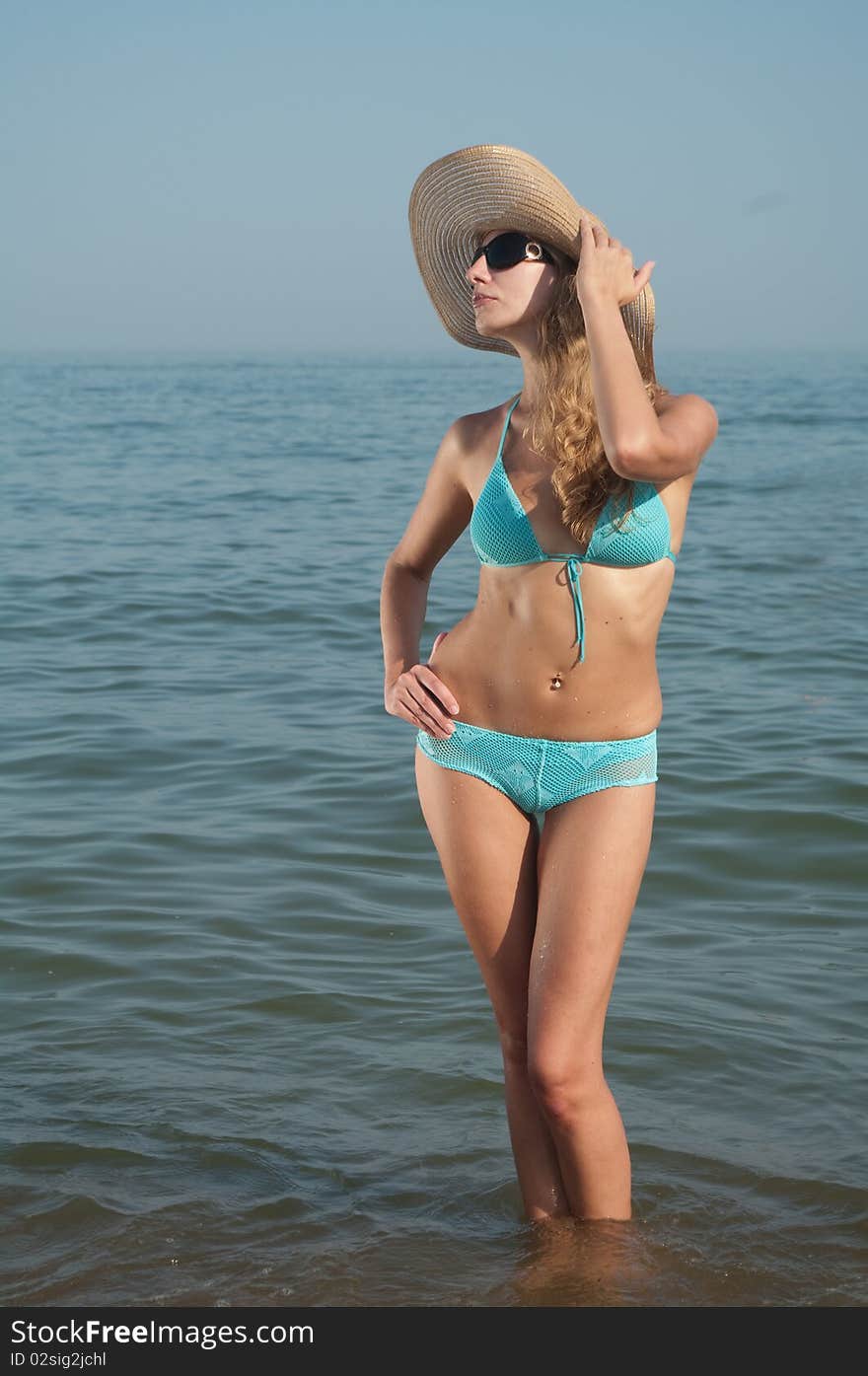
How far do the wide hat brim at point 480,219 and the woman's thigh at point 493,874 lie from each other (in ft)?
3.53

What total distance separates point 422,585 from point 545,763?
0.77 m

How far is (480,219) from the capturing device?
3826 mm

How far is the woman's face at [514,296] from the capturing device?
12.1ft

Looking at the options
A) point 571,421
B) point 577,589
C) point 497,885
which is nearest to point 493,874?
point 497,885

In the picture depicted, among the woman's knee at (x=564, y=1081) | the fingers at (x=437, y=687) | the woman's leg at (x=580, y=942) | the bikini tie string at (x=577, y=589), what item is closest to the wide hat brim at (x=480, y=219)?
the bikini tie string at (x=577, y=589)

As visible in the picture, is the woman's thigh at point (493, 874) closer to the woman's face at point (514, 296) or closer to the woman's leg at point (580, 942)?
the woman's leg at point (580, 942)

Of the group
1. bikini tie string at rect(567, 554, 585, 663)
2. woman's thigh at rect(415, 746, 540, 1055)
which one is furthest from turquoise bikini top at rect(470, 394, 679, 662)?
woman's thigh at rect(415, 746, 540, 1055)

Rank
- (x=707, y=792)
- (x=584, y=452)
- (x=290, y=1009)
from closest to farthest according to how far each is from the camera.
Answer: (x=584, y=452)
(x=290, y=1009)
(x=707, y=792)

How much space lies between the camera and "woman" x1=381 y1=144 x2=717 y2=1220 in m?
3.52

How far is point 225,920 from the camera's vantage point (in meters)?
6.32

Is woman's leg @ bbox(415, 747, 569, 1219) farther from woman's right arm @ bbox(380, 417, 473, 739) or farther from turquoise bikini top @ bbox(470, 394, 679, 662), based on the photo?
turquoise bikini top @ bbox(470, 394, 679, 662)
